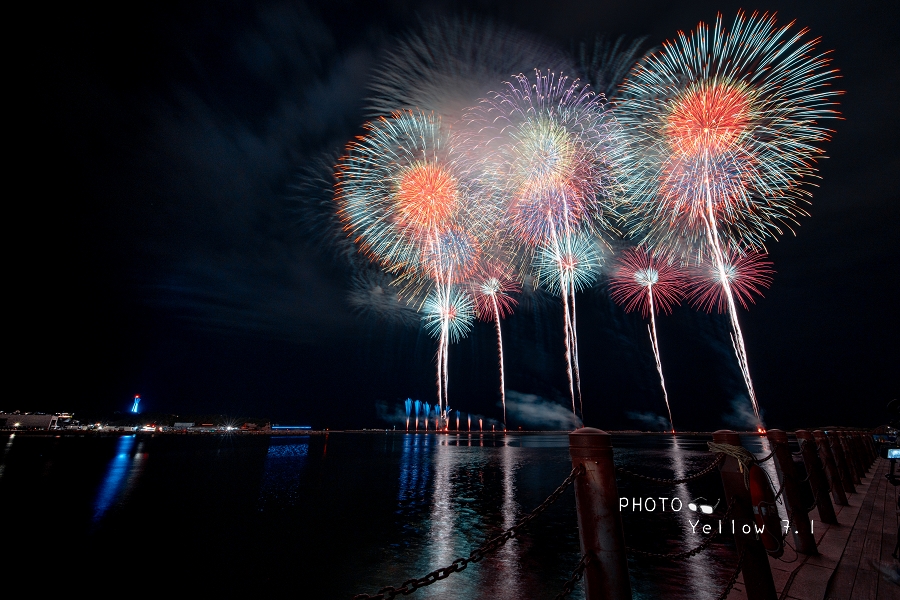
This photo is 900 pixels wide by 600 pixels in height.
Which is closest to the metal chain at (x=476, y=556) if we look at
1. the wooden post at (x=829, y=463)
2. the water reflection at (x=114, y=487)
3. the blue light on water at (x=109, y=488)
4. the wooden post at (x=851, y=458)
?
the wooden post at (x=829, y=463)

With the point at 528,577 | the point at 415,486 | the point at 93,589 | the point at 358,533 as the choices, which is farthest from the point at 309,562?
the point at 415,486

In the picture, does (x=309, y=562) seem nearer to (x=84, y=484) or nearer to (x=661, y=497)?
(x=661, y=497)

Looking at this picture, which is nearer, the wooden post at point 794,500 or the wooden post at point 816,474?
the wooden post at point 794,500

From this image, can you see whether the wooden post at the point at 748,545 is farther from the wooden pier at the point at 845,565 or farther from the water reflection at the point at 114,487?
the water reflection at the point at 114,487

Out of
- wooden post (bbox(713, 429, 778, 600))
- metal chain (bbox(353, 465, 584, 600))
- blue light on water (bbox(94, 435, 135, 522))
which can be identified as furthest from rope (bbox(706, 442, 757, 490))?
blue light on water (bbox(94, 435, 135, 522))

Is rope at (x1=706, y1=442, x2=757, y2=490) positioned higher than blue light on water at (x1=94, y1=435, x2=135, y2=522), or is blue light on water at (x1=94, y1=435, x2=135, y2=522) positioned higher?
rope at (x1=706, y1=442, x2=757, y2=490)

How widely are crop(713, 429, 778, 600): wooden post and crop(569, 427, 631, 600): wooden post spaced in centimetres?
139

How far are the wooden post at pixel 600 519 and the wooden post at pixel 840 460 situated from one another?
8318 millimetres

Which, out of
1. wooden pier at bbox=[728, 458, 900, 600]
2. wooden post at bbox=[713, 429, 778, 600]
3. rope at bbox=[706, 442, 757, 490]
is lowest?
wooden pier at bbox=[728, 458, 900, 600]

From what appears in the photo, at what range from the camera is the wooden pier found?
442 centimetres

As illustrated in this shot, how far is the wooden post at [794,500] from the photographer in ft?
17.4

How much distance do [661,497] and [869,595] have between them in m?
15.3

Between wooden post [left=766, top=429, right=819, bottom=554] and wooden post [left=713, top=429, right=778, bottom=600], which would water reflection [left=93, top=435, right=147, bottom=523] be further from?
wooden post [left=766, top=429, right=819, bottom=554]

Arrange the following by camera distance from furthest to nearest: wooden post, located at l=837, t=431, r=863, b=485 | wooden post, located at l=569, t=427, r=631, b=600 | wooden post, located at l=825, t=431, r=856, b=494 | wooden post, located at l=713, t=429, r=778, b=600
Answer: wooden post, located at l=837, t=431, r=863, b=485, wooden post, located at l=825, t=431, r=856, b=494, wooden post, located at l=713, t=429, r=778, b=600, wooden post, located at l=569, t=427, r=631, b=600
